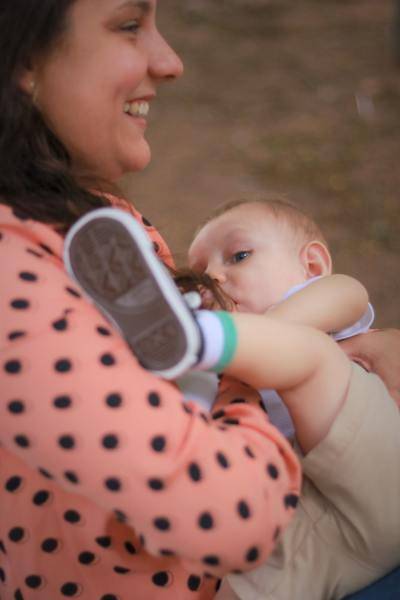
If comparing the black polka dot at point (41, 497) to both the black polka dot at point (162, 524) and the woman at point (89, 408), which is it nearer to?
the woman at point (89, 408)

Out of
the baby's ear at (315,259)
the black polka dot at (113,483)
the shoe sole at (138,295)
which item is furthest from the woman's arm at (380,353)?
the black polka dot at (113,483)

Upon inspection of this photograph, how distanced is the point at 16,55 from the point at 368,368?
110 centimetres

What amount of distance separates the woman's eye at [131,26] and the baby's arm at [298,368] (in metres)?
0.64

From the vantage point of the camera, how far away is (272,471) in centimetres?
132

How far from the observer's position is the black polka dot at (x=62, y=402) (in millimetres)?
1198

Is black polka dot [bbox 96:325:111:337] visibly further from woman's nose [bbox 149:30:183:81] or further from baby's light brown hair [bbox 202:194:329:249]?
baby's light brown hair [bbox 202:194:329:249]

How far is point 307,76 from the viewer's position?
7.57 metres

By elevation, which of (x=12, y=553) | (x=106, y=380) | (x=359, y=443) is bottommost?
(x=12, y=553)

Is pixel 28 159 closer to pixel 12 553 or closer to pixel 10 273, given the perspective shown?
pixel 10 273

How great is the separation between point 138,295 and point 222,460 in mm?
285

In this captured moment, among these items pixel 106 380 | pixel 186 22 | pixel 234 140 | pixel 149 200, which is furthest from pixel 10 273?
pixel 186 22

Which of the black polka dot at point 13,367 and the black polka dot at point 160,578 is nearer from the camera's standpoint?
the black polka dot at point 13,367

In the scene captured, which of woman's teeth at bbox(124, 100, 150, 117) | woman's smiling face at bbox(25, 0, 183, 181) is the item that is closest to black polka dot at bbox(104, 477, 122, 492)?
woman's smiling face at bbox(25, 0, 183, 181)

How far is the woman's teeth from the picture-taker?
176 centimetres
